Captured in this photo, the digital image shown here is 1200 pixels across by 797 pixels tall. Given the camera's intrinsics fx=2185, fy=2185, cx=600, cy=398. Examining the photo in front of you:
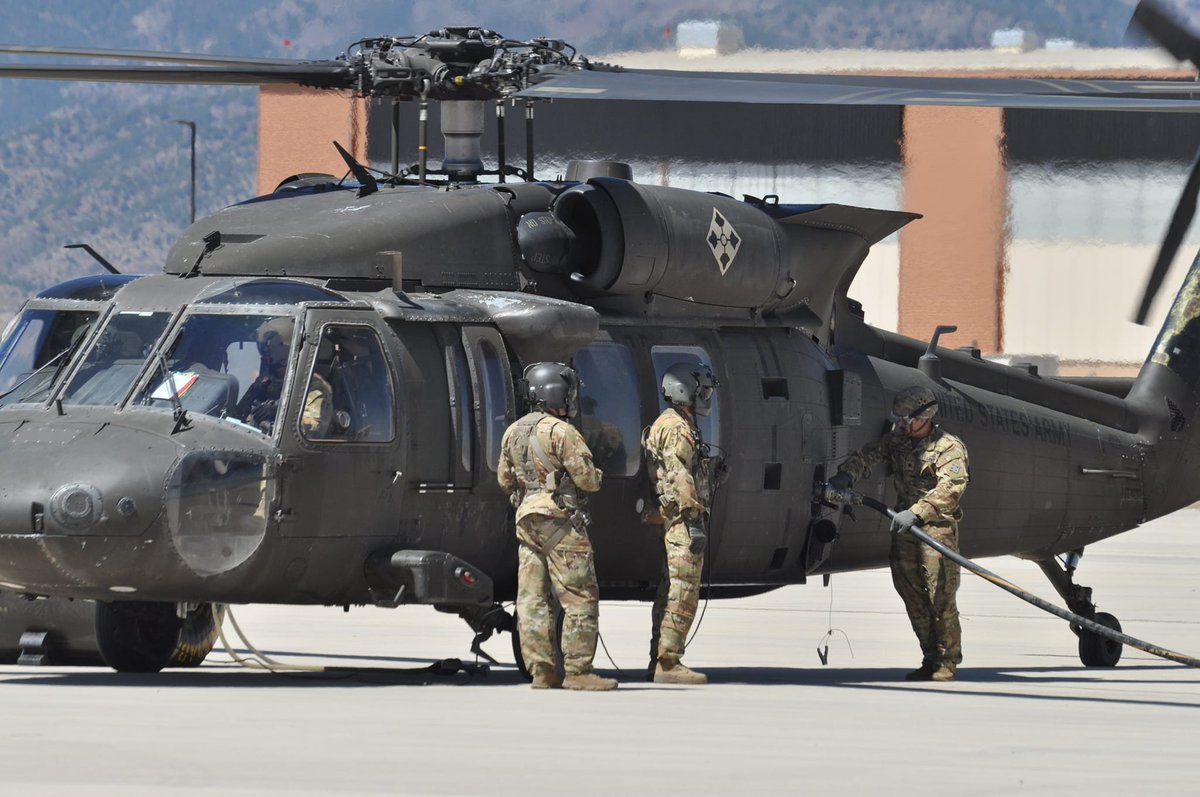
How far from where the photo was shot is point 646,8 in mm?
140375

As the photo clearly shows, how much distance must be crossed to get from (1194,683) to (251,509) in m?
6.27

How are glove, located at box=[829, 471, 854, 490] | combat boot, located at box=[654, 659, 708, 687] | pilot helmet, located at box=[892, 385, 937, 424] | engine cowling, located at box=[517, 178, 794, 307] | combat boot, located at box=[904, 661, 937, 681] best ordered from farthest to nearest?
glove, located at box=[829, 471, 854, 490]
pilot helmet, located at box=[892, 385, 937, 424]
combat boot, located at box=[904, 661, 937, 681]
engine cowling, located at box=[517, 178, 794, 307]
combat boot, located at box=[654, 659, 708, 687]

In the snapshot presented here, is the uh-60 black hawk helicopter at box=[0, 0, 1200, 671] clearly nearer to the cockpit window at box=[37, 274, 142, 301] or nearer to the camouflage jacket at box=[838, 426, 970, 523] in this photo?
the cockpit window at box=[37, 274, 142, 301]

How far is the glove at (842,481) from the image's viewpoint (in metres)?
13.1

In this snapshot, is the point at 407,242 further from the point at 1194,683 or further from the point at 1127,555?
the point at 1127,555

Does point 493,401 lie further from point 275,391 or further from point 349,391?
point 275,391

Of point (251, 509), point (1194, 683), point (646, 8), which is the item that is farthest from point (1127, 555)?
point (646, 8)

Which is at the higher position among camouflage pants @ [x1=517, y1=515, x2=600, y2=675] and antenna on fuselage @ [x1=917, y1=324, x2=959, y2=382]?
antenna on fuselage @ [x1=917, y1=324, x2=959, y2=382]

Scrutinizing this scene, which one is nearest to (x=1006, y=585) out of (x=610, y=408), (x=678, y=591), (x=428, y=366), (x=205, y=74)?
(x=678, y=591)

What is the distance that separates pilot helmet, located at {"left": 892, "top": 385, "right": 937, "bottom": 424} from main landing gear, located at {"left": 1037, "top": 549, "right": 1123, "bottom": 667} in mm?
2634

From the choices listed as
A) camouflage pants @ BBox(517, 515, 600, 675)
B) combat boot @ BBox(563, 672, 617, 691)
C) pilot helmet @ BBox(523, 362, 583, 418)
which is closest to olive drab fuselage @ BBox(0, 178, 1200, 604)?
pilot helmet @ BBox(523, 362, 583, 418)

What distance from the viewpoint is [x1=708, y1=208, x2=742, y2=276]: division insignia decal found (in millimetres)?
12703

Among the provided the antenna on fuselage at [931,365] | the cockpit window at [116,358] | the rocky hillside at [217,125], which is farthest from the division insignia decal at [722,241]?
the rocky hillside at [217,125]

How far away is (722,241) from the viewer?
12766 millimetres
